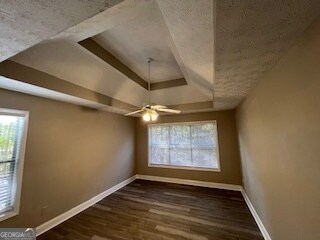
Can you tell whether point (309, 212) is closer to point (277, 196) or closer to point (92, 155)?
point (277, 196)

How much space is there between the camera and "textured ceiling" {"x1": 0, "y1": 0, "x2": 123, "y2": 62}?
86 cm

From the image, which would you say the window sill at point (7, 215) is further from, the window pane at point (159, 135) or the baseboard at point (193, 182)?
the window pane at point (159, 135)

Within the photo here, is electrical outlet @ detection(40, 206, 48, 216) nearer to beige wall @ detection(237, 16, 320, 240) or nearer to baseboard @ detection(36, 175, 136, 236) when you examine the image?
baseboard @ detection(36, 175, 136, 236)

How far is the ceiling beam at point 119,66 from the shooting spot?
2289 millimetres

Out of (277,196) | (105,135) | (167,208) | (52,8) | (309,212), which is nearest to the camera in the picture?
(52,8)

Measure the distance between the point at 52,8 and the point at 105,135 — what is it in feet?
11.6

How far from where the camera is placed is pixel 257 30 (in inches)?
44.0

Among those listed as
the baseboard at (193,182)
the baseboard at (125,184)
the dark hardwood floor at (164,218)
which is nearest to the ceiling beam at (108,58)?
the dark hardwood floor at (164,218)

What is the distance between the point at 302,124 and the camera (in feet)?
4.02

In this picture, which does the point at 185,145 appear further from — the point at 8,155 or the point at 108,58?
the point at 8,155

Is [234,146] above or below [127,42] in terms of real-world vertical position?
below

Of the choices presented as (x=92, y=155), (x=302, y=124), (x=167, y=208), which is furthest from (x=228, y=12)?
(x=92, y=155)

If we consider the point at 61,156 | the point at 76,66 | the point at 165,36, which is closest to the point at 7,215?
the point at 61,156

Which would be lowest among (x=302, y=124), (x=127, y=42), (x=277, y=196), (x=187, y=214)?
(x=187, y=214)
